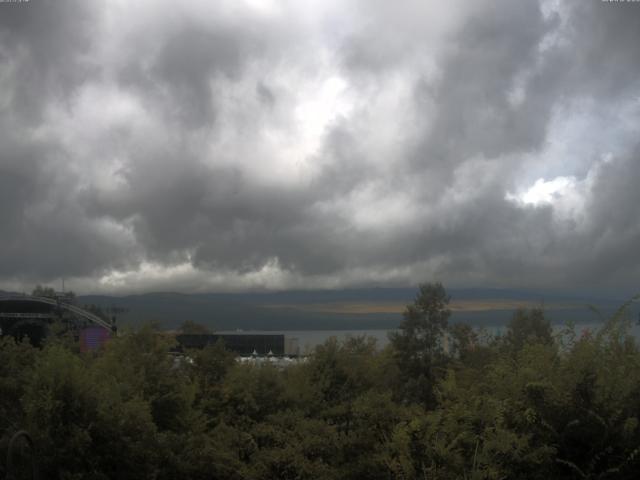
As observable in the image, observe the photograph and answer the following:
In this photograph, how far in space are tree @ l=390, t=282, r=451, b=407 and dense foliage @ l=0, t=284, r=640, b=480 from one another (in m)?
31.7

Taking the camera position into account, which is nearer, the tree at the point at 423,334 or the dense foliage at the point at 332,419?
the dense foliage at the point at 332,419

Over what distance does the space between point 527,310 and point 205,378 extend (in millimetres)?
39990

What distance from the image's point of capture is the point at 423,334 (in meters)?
56.9

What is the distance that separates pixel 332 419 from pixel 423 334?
132 feet

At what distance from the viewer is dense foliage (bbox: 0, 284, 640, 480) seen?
11.5 metres

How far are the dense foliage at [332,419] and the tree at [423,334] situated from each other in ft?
104

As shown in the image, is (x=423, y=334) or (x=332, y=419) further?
(x=423, y=334)

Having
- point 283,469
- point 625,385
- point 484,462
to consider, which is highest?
point 625,385

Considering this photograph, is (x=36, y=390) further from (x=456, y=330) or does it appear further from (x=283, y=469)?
(x=456, y=330)

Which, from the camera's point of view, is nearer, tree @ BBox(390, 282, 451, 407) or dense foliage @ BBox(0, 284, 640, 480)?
dense foliage @ BBox(0, 284, 640, 480)

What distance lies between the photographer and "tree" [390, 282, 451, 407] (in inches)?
2077

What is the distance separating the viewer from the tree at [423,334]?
52750mm

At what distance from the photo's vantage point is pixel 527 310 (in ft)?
185

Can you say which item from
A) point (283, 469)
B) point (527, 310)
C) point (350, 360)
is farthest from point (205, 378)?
point (527, 310)
